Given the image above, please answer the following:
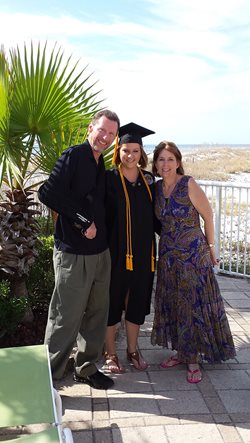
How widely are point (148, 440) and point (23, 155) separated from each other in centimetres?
230

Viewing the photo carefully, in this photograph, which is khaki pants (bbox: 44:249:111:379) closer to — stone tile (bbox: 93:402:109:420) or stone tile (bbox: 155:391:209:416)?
stone tile (bbox: 93:402:109:420)

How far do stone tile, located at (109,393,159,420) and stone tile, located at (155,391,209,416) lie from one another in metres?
0.06

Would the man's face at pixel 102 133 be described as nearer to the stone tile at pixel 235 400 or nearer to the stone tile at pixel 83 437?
the stone tile at pixel 83 437

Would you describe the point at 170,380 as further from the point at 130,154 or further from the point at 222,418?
the point at 130,154

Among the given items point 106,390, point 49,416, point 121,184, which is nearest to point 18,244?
point 121,184

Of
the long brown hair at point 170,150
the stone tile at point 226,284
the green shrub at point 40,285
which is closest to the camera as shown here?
the long brown hair at point 170,150

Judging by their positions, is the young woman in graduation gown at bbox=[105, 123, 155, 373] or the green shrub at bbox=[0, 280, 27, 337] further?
the green shrub at bbox=[0, 280, 27, 337]

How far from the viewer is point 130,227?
3268 millimetres

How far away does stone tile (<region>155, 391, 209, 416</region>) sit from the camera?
2.99 meters

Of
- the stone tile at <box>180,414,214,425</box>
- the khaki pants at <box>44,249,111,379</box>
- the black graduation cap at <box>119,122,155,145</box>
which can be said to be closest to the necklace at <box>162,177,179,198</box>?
the black graduation cap at <box>119,122,155,145</box>

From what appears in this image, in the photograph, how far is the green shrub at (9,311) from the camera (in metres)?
3.61

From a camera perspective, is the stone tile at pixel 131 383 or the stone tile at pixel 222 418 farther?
the stone tile at pixel 131 383

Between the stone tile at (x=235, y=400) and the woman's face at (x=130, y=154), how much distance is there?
5.69 ft

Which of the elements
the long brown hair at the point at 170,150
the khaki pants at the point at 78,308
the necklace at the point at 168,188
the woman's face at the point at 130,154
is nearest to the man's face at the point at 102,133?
the woman's face at the point at 130,154
